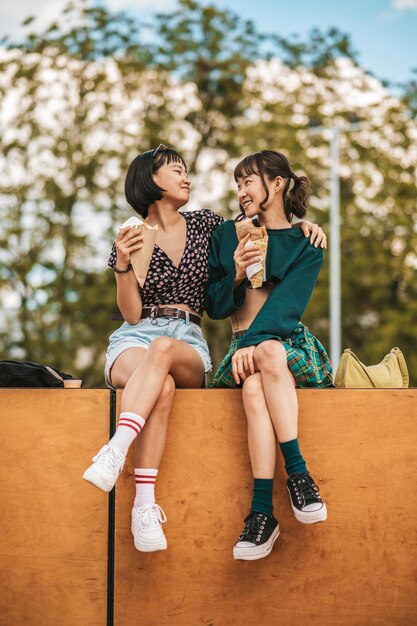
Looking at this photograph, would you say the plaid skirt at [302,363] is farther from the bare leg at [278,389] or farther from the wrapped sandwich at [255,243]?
the wrapped sandwich at [255,243]

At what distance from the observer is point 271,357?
3.69 metres

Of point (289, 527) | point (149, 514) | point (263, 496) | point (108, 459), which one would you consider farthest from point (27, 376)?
point (289, 527)

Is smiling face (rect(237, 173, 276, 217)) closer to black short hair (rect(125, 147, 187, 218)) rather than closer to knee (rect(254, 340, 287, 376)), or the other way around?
black short hair (rect(125, 147, 187, 218))

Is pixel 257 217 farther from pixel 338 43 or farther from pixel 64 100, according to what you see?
pixel 338 43

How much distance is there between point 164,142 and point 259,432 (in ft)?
37.4

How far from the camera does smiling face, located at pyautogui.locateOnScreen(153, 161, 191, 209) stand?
14.4ft

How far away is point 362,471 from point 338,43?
41.4 feet

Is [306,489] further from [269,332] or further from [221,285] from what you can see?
[221,285]

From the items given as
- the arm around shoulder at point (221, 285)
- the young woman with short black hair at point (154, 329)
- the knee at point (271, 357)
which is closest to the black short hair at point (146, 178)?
the young woman with short black hair at point (154, 329)

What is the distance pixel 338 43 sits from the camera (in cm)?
1515

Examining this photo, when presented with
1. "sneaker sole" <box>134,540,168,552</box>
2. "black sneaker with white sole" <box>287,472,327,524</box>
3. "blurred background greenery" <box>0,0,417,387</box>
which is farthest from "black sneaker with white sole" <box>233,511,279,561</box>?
"blurred background greenery" <box>0,0,417,387</box>

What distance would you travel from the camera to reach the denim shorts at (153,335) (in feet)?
13.6

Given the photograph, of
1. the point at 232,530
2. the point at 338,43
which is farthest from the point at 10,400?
the point at 338,43

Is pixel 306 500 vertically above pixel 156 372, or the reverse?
pixel 156 372
